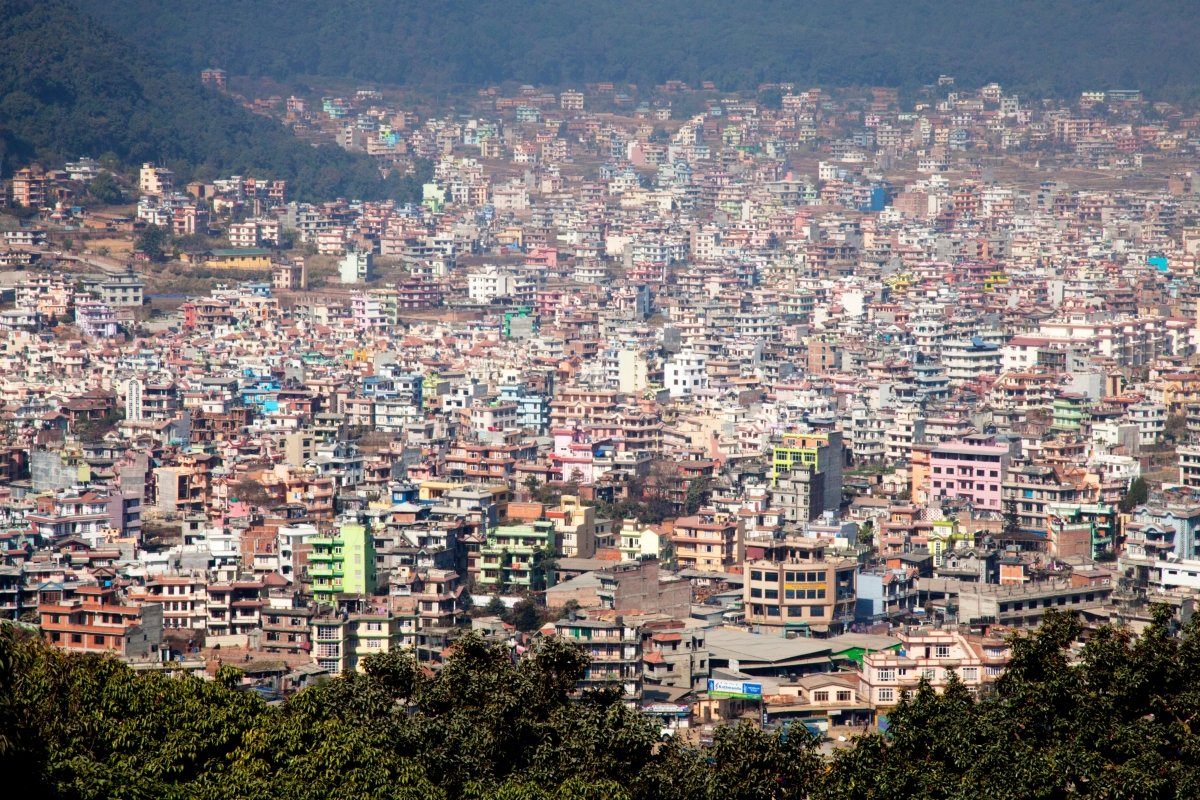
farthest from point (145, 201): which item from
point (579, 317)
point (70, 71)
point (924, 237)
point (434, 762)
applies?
point (434, 762)

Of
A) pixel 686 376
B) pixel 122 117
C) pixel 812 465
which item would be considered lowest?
pixel 812 465

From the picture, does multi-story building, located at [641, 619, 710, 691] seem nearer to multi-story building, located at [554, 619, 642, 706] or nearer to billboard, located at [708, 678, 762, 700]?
multi-story building, located at [554, 619, 642, 706]

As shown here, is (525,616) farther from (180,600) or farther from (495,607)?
(180,600)

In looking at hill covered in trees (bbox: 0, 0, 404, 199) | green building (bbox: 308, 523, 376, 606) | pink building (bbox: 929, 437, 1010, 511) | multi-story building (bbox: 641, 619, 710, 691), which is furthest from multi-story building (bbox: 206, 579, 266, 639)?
hill covered in trees (bbox: 0, 0, 404, 199)

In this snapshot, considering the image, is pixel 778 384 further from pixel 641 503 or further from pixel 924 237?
pixel 924 237

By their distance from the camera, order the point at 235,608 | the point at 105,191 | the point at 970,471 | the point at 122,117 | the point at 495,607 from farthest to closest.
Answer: the point at 122,117
the point at 105,191
the point at 970,471
the point at 495,607
the point at 235,608

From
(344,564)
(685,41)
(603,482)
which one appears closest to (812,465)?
(603,482)

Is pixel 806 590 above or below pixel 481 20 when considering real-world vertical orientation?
below
